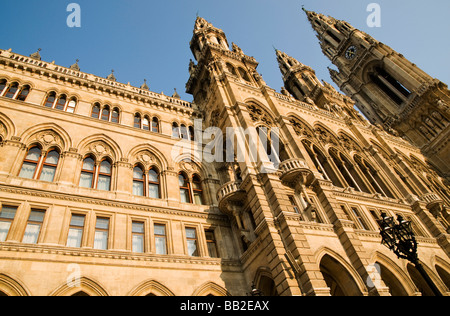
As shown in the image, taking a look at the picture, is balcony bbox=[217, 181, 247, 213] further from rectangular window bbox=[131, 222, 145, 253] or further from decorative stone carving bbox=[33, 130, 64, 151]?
decorative stone carving bbox=[33, 130, 64, 151]

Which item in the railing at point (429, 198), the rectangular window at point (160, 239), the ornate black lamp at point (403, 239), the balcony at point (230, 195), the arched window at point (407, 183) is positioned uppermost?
the arched window at point (407, 183)

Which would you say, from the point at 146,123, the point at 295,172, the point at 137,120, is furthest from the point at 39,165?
the point at 295,172

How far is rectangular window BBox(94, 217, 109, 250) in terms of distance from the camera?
1318 centimetres

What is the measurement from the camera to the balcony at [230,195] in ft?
53.9

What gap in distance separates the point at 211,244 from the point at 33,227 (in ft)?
28.5

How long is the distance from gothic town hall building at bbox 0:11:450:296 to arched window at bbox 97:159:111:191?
0.26 ft

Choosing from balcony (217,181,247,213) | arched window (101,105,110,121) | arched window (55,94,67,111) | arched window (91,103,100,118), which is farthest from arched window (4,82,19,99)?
balcony (217,181,247,213)

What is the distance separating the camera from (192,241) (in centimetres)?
1562

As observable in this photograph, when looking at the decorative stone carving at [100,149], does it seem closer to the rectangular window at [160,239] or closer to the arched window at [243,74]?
the rectangular window at [160,239]

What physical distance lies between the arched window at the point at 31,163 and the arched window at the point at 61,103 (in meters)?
3.71

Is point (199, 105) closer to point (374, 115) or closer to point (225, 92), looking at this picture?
point (225, 92)

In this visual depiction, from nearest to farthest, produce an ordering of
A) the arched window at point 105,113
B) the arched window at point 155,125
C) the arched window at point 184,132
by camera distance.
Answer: the arched window at point 105,113
the arched window at point 155,125
the arched window at point 184,132

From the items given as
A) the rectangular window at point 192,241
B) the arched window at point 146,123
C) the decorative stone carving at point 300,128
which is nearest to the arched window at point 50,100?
the arched window at point 146,123
